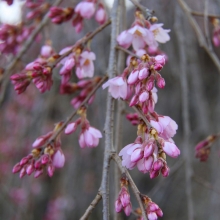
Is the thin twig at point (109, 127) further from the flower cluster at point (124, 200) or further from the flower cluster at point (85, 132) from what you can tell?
the flower cluster at point (85, 132)

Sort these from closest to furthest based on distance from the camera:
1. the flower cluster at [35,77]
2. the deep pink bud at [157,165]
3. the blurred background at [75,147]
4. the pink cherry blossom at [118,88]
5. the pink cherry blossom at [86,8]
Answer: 1. the deep pink bud at [157,165]
2. the pink cherry blossom at [118,88]
3. the flower cluster at [35,77]
4. the pink cherry blossom at [86,8]
5. the blurred background at [75,147]

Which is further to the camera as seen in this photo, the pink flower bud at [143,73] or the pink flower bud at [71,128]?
the pink flower bud at [71,128]

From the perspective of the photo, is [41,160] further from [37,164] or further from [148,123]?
[148,123]

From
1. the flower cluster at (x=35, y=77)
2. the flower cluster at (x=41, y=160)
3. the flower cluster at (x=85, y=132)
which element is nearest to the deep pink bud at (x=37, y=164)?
the flower cluster at (x=41, y=160)

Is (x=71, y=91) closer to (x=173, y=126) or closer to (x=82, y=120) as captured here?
(x=82, y=120)

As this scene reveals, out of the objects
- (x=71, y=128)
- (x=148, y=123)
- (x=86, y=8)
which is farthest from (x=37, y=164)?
(x=86, y=8)

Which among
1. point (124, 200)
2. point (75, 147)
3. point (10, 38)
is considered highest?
point (10, 38)
